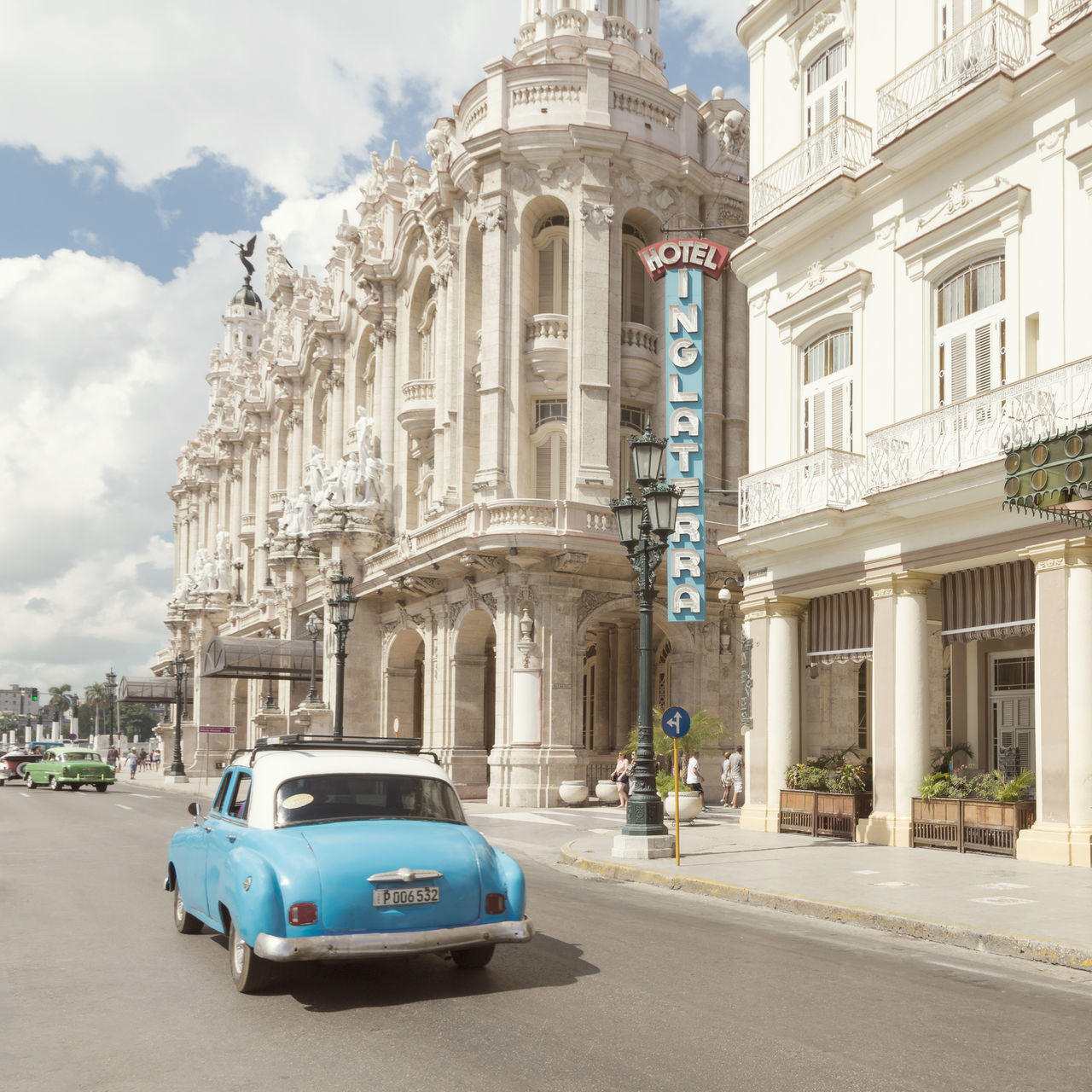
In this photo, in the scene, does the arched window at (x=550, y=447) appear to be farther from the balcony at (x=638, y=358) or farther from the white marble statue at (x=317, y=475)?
the white marble statue at (x=317, y=475)

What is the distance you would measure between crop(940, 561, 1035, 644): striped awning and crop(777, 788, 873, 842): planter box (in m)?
3.01

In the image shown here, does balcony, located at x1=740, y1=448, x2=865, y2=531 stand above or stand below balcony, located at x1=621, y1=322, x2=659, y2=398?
below

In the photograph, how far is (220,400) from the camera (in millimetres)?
77438

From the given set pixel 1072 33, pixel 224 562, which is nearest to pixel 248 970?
pixel 1072 33

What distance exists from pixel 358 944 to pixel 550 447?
2826cm

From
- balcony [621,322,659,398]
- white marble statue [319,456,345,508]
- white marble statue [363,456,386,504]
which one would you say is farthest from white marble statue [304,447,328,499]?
balcony [621,322,659,398]

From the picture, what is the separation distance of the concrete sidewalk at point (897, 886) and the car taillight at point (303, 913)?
5.80 metres

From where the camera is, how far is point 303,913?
735cm

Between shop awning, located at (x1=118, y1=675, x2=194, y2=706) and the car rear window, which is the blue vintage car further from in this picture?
shop awning, located at (x1=118, y1=675, x2=194, y2=706)

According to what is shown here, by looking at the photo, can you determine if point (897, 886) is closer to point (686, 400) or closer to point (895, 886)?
point (895, 886)

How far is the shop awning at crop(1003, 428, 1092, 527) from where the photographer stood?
12430mm

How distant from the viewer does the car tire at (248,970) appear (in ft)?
25.2

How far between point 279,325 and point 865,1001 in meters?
58.2

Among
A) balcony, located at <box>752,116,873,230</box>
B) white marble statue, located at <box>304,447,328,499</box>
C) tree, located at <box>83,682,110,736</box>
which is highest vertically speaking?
balcony, located at <box>752,116,873,230</box>
